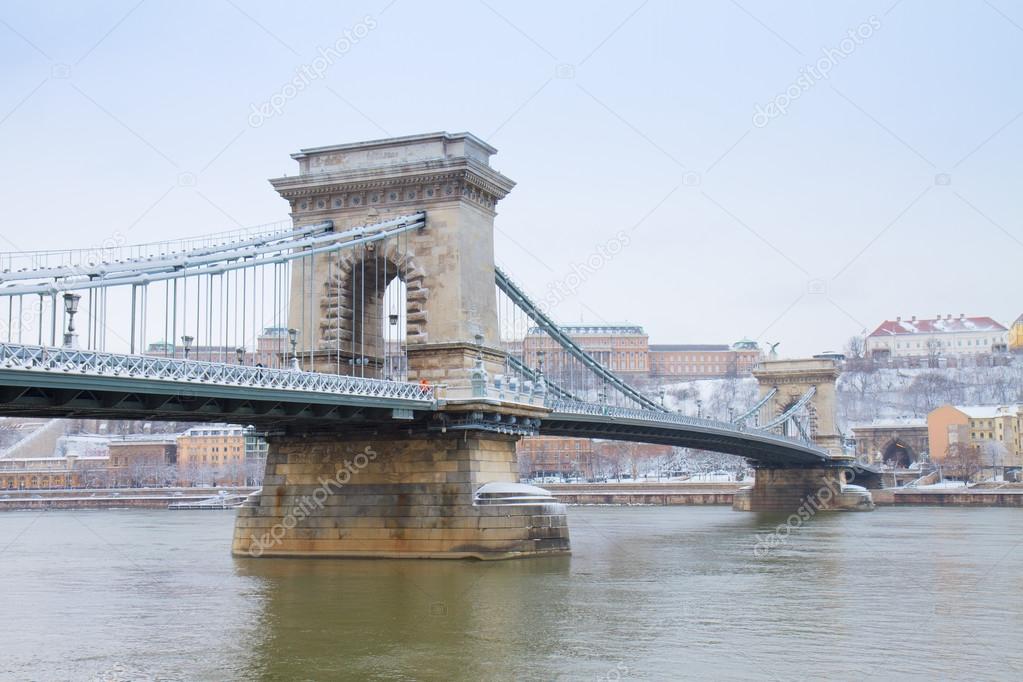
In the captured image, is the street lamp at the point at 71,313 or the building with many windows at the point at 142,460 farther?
the building with many windows at the point at 142,460

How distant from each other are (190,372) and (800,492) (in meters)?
65.8

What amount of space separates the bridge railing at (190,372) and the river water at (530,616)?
4.55m

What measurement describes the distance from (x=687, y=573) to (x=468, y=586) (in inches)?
302

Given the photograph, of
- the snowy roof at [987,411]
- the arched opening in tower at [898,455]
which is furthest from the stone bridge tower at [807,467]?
the arched opening in tower at [898,455]

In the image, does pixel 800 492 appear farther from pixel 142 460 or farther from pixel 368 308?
pixel 142 460

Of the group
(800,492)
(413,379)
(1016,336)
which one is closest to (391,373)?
(413,379)

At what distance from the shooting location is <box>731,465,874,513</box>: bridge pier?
84.5 m

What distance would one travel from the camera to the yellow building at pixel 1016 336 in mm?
190125

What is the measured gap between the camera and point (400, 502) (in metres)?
36.1

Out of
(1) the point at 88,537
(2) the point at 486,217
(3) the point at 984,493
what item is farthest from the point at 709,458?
(2) the point at 486,217

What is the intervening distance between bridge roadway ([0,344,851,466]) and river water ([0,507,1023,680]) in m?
4.01

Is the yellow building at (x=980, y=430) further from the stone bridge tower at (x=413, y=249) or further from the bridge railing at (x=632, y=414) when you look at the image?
the stone bridge tower at (x=413, y=249)

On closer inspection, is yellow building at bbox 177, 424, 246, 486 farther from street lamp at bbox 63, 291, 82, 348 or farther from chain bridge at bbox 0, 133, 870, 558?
street lamp at bbox 63, 291, 82, 348

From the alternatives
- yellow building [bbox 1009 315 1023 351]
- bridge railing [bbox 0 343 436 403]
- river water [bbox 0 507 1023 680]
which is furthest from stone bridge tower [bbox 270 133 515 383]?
yellow building [bbox 1009 315 1023 351]
